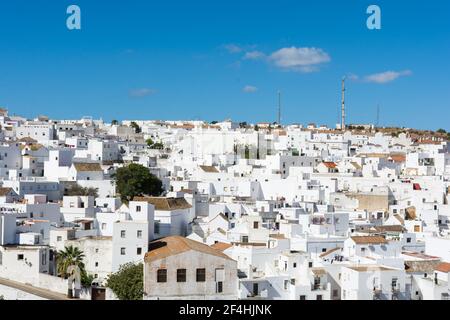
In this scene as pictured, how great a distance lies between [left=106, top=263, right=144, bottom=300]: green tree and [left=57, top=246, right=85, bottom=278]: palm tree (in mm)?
1008

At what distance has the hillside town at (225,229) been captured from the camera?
14.9m

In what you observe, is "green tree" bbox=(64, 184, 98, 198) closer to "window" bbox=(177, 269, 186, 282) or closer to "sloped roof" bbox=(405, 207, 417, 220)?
"sloped roof" bbox=(405, 207, 417, 220)

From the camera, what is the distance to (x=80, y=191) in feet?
84.5

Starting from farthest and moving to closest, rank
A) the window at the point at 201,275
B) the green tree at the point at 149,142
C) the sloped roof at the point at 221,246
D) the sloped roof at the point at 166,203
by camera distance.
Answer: the green tree at the point at 149,142
the sloped roof at the point at 166,203
the sloped roof at the point at 221,246
the window at the point at 201,275

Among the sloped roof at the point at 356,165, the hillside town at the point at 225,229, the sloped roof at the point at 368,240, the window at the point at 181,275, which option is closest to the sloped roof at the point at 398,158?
the hillside town at the point at 225,229

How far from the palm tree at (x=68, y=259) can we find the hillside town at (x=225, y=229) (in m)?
0.04

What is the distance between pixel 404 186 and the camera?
2797 centimetres

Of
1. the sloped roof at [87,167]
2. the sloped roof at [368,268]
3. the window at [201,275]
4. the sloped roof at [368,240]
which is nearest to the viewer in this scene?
the sloped roof at [368,268]

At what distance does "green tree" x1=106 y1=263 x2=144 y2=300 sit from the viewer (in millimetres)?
14719

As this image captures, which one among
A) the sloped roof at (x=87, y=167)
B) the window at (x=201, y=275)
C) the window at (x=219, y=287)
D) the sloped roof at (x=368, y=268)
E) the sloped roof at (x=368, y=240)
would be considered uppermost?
the sloped roof at (x=87, y=167)

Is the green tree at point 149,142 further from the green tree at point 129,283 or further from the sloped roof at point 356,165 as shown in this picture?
the green tree at point 129,283

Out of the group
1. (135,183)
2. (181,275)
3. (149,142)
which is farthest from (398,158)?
(181,275)

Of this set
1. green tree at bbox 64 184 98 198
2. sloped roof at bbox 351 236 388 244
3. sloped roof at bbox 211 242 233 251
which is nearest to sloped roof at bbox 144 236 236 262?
sloped roof at bbox 211 242 233 251
